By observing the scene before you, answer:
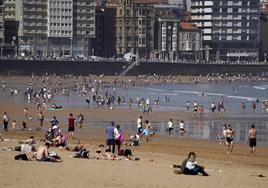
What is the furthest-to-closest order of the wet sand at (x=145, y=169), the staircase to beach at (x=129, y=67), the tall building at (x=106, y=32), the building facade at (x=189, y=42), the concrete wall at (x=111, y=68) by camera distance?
1. the building facade at (x=189, y=42)
2. the tall building at (x=106, y=32)
3. the staircase to beach at (x=129, y=67)
4. the concrete wall at (x=111, y=68)
5. the wet sand at (x=145, y=169)

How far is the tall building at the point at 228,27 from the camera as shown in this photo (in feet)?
486

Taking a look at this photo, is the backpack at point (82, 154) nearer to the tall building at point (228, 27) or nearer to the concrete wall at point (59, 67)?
the concrete wall at point (59, 67)

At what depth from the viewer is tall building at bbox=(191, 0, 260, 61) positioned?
148 metres

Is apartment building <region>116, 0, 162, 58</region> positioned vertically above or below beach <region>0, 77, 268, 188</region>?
above

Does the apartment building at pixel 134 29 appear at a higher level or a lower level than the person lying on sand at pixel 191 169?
higher

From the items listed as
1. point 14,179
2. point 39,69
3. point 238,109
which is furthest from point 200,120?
point 39,69

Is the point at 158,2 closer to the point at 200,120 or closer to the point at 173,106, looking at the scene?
the point at 173,106

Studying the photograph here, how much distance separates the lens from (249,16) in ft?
494

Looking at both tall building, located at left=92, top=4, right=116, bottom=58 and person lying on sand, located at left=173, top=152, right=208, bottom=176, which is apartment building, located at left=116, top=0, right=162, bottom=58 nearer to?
tall building, located at left=92, top=4, right=116, bottom=58

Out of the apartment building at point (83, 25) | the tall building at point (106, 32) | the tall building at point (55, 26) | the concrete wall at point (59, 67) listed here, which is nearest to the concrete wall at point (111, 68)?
the concrete wall at point (59, 67)

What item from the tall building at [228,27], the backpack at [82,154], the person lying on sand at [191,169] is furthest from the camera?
the tall building at [228,27]

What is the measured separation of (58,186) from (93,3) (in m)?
112

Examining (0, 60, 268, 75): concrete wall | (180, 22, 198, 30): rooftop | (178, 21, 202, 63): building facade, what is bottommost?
(0, 60, 268, 75): concrete wall

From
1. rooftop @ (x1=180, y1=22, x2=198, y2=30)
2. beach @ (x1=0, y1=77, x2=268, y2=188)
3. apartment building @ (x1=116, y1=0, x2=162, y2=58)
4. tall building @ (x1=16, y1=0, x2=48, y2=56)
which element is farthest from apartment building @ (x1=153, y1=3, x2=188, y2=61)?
beach @ (x1=0, y1=77, x2=268, y2=188)
